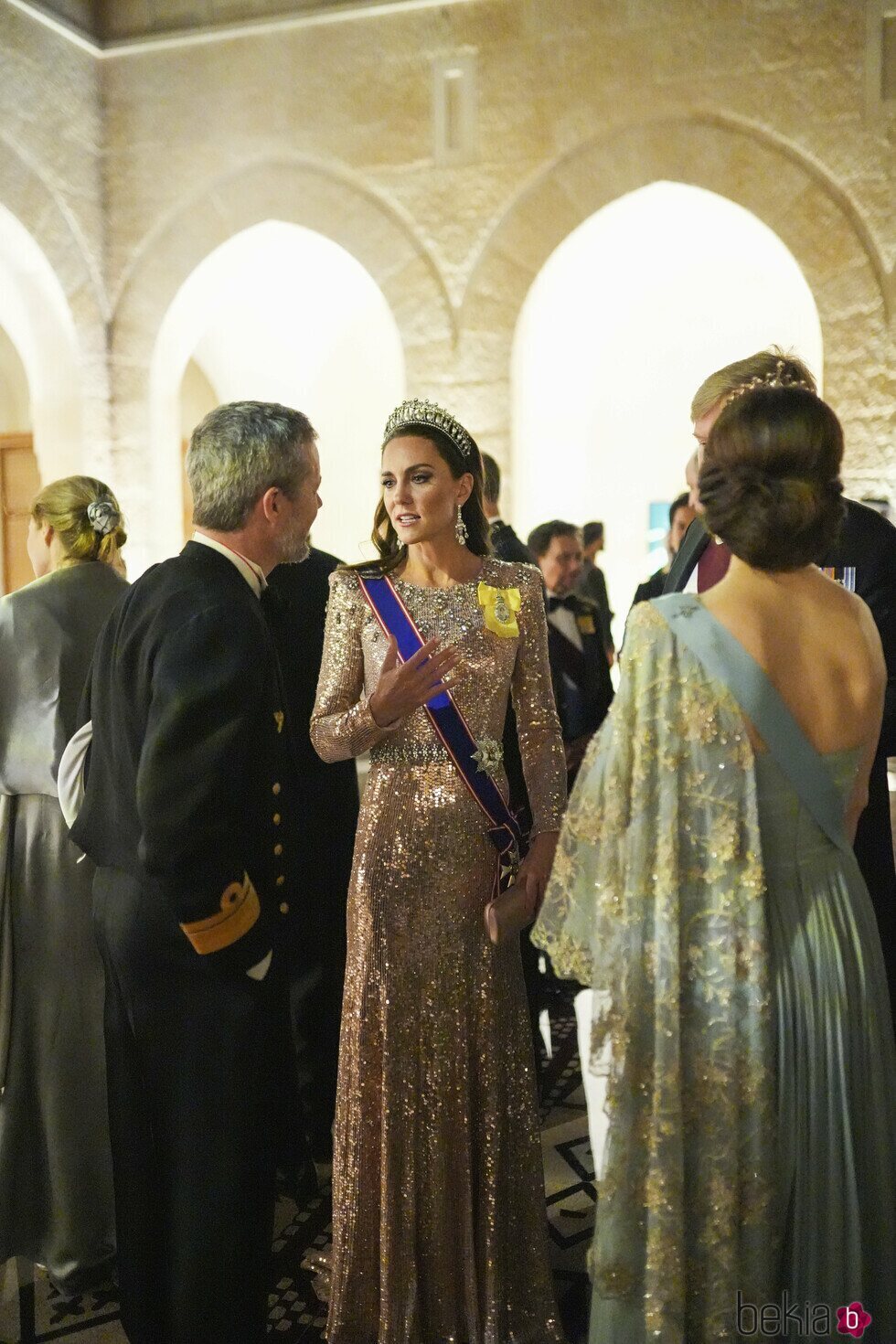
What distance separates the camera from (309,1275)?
2.92 m

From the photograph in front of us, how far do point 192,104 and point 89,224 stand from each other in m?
1.20

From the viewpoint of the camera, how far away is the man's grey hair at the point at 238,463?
227 centimetres

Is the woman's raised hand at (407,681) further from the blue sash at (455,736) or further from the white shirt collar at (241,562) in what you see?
the white shirt collar at (241,562)

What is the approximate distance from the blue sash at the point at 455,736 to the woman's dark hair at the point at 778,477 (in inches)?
35.3

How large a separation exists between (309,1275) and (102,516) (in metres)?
2.03

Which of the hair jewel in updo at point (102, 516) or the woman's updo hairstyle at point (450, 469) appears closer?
the woman's updo hairstyle at point (450, 469)

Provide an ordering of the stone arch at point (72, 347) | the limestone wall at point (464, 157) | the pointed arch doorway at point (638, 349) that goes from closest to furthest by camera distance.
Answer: the limestone wall at point (464, 157), the stone arch at point (72, 347), the pointed arch doorway at point (638, 349)

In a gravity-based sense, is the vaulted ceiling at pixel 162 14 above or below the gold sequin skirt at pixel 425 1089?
above

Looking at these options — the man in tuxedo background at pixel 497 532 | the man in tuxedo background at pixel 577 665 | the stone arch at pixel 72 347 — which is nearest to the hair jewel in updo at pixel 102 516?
the man in tuxedo background at pixel 497 532

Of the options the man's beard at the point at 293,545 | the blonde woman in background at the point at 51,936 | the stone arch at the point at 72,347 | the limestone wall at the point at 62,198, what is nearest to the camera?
the man's beard at the point at 293,545

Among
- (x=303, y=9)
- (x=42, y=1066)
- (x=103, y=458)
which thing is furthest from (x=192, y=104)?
(x=42, y=1066)

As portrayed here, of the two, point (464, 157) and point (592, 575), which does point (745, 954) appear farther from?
point (464, 157)

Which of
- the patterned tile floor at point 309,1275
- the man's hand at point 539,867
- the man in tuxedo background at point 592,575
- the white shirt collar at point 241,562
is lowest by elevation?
the patterned tile floor at point 309,1275

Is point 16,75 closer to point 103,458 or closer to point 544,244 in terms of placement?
point 103,458
